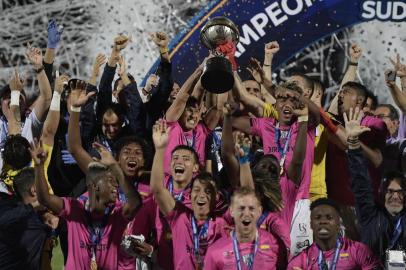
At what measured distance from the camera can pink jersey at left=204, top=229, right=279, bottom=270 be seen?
22.6 ft

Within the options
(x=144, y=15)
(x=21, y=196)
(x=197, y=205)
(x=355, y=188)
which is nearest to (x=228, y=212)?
(x=197, y=205)

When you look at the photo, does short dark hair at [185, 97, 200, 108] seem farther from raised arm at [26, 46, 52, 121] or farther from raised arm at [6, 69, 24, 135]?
raised arm at [6, 69, 24, 135]

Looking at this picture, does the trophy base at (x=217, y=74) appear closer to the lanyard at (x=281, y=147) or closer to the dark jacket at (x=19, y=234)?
the lanyard at (x=281, y=147)

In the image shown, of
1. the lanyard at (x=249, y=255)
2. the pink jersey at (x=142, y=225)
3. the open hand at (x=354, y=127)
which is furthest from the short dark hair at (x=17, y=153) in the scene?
the open hand at (x=354, y=127)

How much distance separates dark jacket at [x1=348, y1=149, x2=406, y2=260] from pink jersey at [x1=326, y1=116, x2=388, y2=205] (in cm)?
175

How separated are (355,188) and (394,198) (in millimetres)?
386

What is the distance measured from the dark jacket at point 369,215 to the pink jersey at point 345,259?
0.53 ft

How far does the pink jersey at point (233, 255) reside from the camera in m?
6.88

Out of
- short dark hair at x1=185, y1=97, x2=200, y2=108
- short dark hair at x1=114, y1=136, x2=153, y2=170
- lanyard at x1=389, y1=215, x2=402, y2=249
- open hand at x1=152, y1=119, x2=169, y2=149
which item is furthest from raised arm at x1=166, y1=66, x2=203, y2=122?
lanyard at x1=389, y1=215, x2=402, y2=249

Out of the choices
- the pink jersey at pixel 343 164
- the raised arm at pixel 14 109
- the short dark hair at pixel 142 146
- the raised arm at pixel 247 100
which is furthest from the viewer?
the raised arm at pixel 14 109

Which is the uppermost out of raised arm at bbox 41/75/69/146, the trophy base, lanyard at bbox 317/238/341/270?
the trophy base

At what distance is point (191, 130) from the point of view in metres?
8.74

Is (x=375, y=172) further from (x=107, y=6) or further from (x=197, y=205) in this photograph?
(x=107, y=6)

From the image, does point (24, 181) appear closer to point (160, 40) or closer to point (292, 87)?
point (160, 40)
